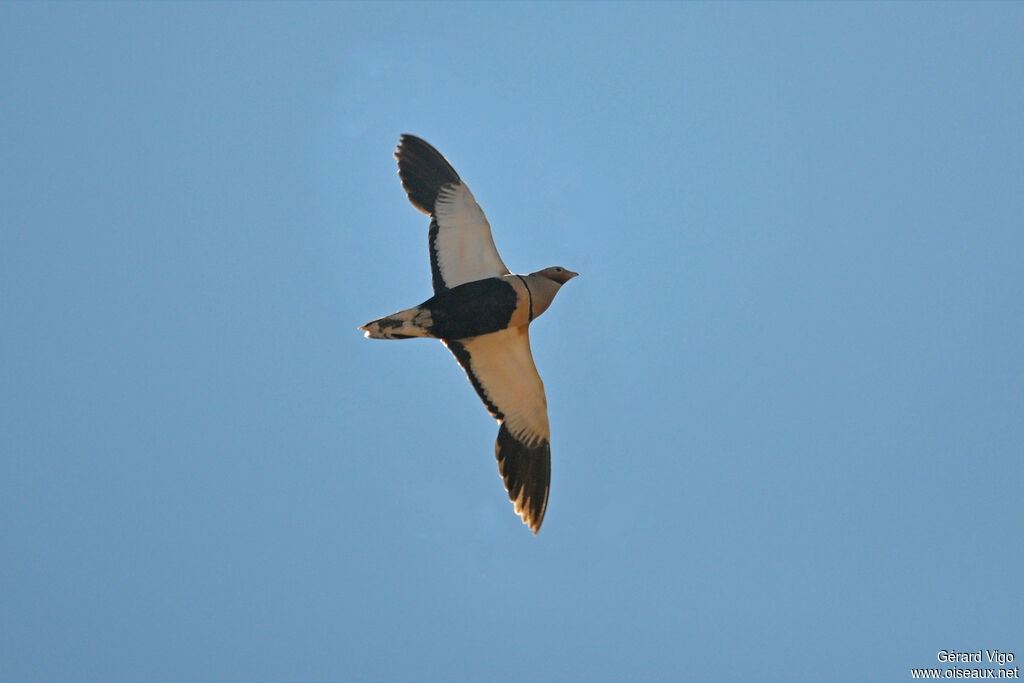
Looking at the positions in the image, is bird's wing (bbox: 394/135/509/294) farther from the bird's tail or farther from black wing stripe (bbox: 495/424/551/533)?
black wing stripe (bbox: 495/424/551/533)

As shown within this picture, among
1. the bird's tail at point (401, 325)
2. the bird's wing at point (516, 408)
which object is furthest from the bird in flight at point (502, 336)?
the bird's tail at point (401, 325)

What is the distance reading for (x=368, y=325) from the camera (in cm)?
2075

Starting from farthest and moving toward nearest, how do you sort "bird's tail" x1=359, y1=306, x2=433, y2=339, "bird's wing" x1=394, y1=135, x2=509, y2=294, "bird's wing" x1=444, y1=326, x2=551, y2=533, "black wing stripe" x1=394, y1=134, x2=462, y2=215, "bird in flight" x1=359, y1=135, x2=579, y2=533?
"black wing stripe" x1=394, y1=134, x2=462, y2=215
"bird's wing" x1=394, y1=135, x2=509, y2=294
"bird's wing" x1=444, y1=326, x2=551, y2=533
"bird in flight" x1=359, y1=135, x2=579, y2=533
"bird's tail" x1=359, y1=306, x2=433, y2=339

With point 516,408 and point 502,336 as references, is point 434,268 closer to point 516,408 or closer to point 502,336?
point 502,336

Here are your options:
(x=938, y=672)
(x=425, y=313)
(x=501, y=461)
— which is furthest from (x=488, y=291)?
(x=938, y=672)

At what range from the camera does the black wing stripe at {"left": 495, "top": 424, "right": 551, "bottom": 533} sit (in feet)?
70.6

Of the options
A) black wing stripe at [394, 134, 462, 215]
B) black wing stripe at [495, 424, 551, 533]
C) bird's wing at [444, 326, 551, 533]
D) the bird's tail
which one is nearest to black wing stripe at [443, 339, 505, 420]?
bird's wing at [444, 326, 551, 533]

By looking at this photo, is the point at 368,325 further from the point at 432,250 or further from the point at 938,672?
the point at 938,672

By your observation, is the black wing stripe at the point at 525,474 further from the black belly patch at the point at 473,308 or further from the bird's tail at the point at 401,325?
the bird's tail at the point at 401,325

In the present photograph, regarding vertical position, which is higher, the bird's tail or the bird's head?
the bird's head

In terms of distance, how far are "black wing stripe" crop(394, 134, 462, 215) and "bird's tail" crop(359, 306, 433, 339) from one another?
1.68 metres

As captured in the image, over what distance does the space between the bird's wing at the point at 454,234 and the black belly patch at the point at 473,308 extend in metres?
0.46

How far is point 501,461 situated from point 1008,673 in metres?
7.75

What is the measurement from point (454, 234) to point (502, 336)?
1506mm
